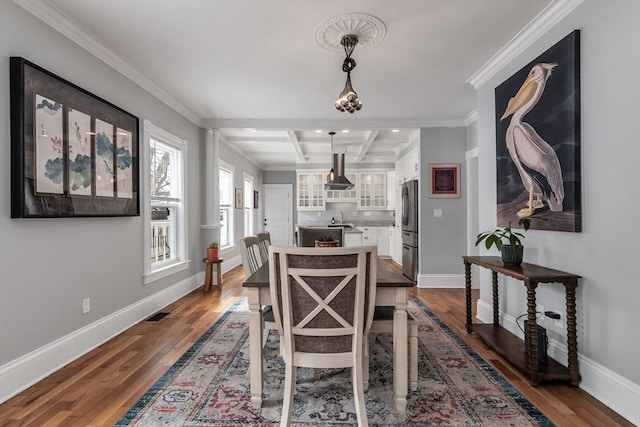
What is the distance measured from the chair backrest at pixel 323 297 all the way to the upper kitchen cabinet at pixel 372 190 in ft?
23.0

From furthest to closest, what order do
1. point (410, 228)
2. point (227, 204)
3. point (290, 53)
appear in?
point (227, 204)
point (410, 228)
point (290, 53)

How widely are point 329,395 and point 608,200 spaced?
6.54ft

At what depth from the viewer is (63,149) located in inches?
93.0

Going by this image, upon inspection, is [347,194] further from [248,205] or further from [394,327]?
[394,327]

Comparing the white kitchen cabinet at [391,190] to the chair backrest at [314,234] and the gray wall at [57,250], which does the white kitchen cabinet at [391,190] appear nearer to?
the chair backrest at [314,234]

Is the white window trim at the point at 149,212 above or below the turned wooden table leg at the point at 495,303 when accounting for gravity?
above

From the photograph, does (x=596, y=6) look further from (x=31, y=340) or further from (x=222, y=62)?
(x=31, y=340)

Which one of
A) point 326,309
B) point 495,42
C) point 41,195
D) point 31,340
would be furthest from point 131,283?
point 495,42

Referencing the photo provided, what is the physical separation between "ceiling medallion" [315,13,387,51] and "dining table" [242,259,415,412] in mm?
1845

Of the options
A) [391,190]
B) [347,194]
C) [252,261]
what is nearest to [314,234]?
[252,261]

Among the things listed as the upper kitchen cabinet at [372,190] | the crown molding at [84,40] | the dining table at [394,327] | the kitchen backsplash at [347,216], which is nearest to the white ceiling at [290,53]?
the crown molding at [84,40]

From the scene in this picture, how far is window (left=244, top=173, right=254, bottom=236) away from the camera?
8.23 meters

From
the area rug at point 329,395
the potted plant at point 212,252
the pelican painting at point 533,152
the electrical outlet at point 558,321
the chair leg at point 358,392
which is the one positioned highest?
the pelican painting at point 533,152

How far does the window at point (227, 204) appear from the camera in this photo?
6.59 meters
